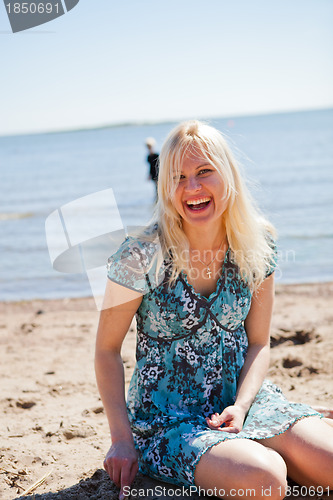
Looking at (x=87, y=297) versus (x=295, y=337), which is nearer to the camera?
(x=295, y=337)

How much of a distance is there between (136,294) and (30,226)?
424 inches

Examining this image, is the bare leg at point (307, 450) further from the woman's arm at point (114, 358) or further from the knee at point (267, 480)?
the woman's arm at point (114, 358)

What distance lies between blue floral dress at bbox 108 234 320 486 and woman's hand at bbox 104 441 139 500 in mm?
156

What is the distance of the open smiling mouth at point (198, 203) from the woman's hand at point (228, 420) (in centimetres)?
92

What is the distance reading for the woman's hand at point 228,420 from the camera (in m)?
2.28

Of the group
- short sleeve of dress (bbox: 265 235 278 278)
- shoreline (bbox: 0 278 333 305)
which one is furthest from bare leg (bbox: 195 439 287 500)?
shoreline (bbox: 0 278 333 305)

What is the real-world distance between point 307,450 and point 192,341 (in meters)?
0.67

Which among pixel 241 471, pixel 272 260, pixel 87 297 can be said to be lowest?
pixel 87 297

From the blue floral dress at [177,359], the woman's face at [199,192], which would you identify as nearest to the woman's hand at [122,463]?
the blue floral dress at [177,359]

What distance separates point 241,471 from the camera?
211cm

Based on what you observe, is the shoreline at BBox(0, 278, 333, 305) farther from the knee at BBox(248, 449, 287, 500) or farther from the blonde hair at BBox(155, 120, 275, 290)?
the knee at BBox(248, 449, 287, 500)

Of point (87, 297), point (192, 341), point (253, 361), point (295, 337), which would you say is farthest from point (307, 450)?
point (87, 297)

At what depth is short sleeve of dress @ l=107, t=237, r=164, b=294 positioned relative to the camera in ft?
7.95

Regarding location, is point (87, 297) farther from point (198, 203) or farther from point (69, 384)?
point (198, 203)
